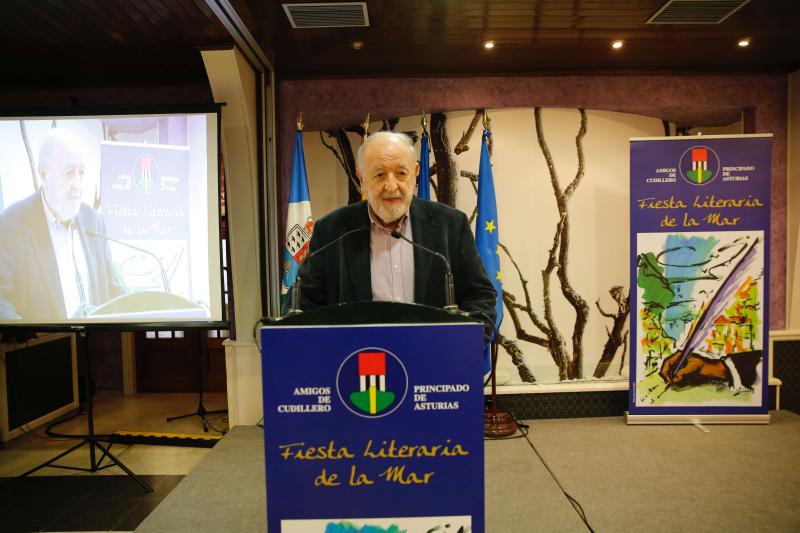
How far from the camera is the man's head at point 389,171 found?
1407mm

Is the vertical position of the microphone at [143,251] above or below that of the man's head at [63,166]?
below

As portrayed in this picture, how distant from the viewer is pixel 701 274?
339 cm

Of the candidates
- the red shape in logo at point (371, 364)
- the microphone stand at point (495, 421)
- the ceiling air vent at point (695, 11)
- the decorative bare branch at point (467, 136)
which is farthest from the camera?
the decorative bare branch at point (467, 136)

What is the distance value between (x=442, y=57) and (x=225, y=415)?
3219 mm

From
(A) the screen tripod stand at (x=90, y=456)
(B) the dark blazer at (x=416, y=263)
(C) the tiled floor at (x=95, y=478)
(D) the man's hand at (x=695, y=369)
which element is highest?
(B) the dark blazer at (x=416, y=263)

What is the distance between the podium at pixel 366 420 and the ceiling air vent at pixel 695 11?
2.72 metres

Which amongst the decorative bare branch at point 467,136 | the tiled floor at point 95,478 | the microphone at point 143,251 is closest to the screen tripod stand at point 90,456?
the tiled floor at point 95,478

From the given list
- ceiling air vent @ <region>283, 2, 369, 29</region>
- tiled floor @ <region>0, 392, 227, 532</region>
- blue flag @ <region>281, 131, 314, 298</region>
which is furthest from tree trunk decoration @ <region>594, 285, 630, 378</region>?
tiled floor @ <region>0, 392, 227, 532</region>

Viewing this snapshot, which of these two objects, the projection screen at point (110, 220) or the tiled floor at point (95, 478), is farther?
the projection screen at point (110, 220)

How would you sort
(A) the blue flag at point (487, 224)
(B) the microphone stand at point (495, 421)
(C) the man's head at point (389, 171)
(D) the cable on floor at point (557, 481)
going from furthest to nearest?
(A) the blue flag at point (487, 224)
(B) the microphone stand at point (495, 421)
(D) the cable on floor at point (557, 481)
(C) the man's head at point (389, 171)

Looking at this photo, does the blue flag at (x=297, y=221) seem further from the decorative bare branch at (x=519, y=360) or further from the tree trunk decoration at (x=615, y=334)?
the tree trunk decoration at (x=615, y=334)

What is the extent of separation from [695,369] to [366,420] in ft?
10.4

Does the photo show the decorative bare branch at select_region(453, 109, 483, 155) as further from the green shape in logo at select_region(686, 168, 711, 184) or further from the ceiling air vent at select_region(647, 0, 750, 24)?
the green shape in logo at select_region(686, 168, 711, 184)

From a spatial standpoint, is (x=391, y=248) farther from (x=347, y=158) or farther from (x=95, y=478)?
(x=95, y=478)
